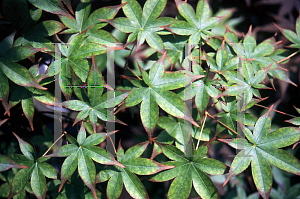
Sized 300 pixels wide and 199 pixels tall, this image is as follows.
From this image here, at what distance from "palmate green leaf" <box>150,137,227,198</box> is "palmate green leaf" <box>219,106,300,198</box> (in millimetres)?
81

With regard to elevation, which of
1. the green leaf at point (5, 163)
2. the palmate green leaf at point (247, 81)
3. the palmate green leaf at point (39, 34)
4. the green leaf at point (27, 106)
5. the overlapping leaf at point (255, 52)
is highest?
the palmate green leaf at point (39, 34)

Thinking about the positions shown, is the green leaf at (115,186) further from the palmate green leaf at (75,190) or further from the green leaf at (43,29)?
the green leaf at (43,29)

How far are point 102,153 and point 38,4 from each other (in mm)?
574

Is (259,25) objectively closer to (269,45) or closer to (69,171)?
(269,45)

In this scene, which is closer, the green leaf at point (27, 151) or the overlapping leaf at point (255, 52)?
the green leaf at point (27, 151)

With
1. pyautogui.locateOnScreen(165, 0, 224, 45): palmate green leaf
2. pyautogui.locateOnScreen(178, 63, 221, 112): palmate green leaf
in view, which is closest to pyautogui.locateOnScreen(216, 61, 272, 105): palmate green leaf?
pyautogui.locateOnScreen(178, 63, 221, 112): palmate green leaf

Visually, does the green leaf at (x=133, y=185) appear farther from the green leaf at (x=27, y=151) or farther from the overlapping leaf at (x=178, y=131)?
the green leaf at (x=27, y=151)

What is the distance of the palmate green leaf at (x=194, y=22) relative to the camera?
2.73 ft

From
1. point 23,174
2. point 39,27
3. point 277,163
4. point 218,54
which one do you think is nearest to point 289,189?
point 277,163

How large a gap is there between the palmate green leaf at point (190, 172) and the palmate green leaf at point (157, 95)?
140 mm

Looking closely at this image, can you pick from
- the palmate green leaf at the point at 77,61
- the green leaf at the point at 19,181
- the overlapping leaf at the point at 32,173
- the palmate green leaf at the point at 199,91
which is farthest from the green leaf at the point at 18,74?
the palmate green leaf at the point at 199,91

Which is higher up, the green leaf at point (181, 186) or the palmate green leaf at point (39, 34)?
the palmate green leaf at point (39, 34)

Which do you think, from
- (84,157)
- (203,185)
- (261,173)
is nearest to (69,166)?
(84,157)

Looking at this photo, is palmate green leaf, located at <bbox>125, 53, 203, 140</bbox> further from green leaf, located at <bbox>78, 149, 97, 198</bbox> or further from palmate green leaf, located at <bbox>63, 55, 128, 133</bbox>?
green leaf, located at <bbox>78, 149, 97, 198</bbox>
